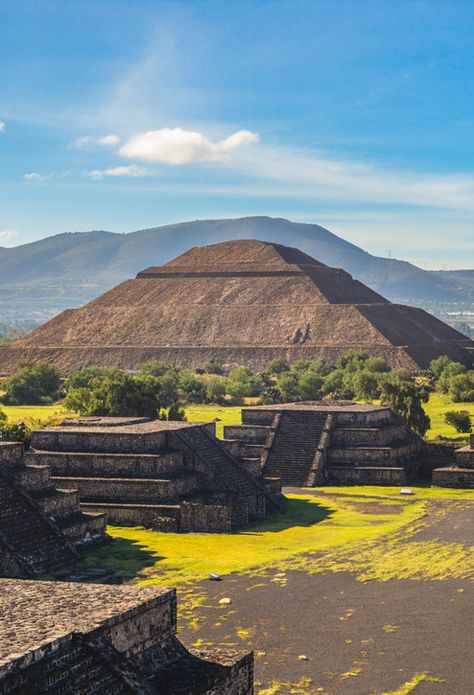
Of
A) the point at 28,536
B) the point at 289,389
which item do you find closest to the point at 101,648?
the point at 28,536

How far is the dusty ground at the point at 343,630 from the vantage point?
75.3 ft

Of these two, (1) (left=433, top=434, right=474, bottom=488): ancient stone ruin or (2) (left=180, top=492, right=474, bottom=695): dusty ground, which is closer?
(2) (left=180, top=492, right=474, bottom=695): dusty ground

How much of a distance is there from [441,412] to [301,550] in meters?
49.7

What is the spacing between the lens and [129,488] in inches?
1708

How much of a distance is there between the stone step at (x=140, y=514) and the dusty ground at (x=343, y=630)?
854 cm

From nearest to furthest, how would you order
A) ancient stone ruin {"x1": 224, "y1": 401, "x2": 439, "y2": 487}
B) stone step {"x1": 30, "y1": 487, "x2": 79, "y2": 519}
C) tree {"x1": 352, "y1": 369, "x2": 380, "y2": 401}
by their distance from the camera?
stone step {"x1": 30, "y1": 487, "x2": 79, "y2": 519} < ancient stone ruin {"x1": 224, "y1": 401, "x2": 439, "y2": 487} < tree {"x1": 352, "y1": 369, "x2": 380, "y2": 401}

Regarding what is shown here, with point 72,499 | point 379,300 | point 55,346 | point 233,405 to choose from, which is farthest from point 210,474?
point 379,300

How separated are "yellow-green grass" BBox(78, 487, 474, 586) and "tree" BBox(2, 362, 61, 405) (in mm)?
64438

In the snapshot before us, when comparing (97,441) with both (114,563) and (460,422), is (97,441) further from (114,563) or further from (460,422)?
(460,422)

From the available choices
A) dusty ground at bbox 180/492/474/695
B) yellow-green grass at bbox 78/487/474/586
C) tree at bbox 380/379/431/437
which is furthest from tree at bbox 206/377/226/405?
dusty ground at bbox 180/492/474/695

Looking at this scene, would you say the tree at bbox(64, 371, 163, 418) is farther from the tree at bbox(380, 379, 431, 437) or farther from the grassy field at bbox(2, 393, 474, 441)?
the tree at bbox(380, 379, 431, 437)

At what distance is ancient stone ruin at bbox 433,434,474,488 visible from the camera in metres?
53.5

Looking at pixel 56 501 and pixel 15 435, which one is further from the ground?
pixel 15 435

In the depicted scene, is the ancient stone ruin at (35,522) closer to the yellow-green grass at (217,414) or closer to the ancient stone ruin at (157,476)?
the ancient stone ruin at (157,476)
